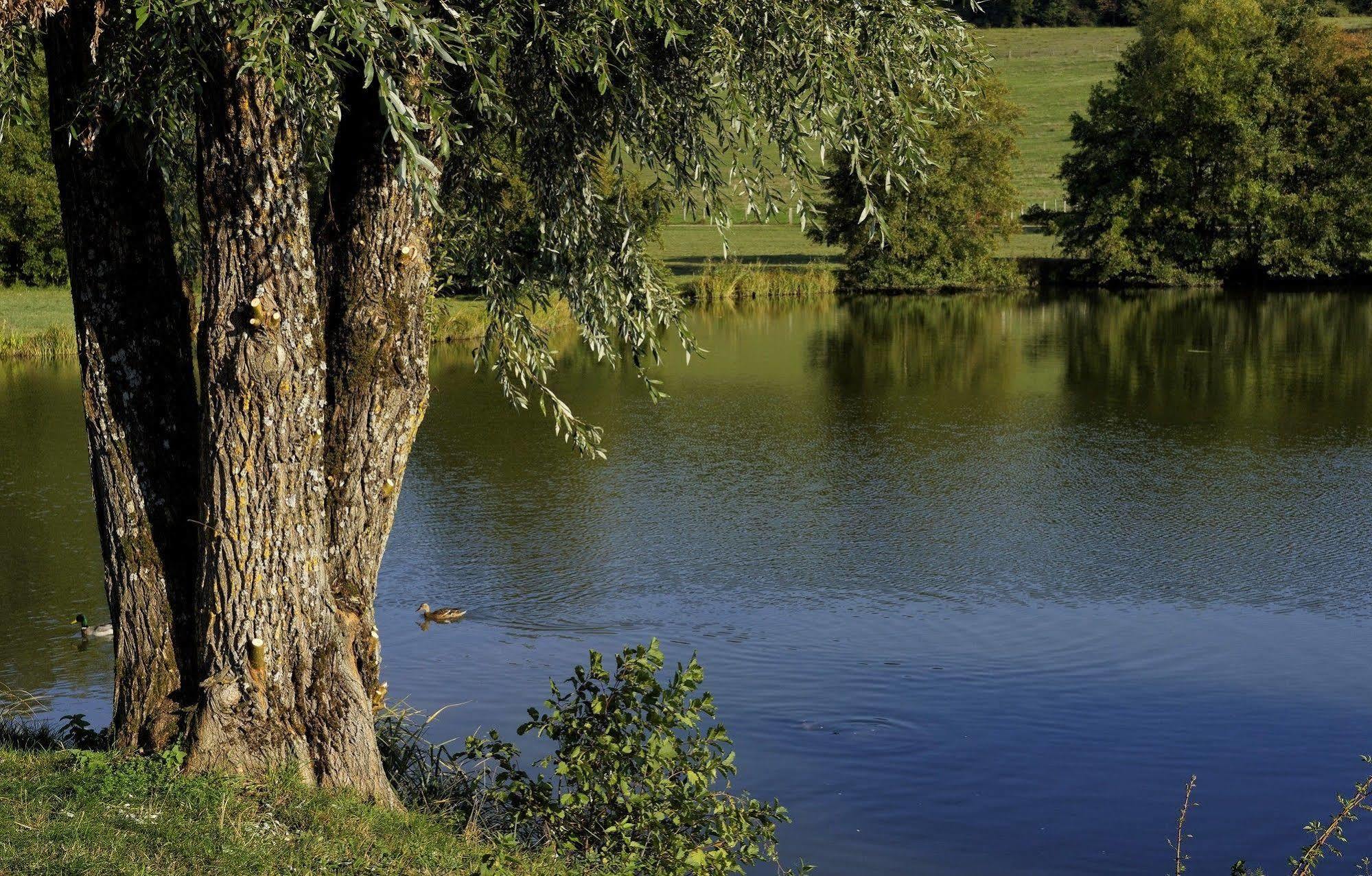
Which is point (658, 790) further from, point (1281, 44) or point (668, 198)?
point (1281, 44)

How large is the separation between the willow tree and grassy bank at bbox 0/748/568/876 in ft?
1.08

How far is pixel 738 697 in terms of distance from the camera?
33.5 ft

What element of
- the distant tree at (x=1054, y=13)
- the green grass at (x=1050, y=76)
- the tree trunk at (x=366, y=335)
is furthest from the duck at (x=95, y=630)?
the distant tree at (x=1054, y=13)

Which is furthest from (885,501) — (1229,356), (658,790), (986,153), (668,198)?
(986,153)

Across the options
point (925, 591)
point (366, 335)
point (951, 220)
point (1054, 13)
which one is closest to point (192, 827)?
point (366, 335)

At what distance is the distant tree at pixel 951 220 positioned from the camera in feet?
156

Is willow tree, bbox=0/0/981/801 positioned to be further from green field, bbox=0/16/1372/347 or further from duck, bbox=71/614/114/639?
green field, bbox=0/16/1372/347

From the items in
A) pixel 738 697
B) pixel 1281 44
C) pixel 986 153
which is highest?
pixel 1281 44

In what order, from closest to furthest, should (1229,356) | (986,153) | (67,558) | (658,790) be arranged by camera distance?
(658,790) < (67,558) < (1229,356) < (986,153)

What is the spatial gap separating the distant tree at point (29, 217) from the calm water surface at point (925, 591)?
17215mm

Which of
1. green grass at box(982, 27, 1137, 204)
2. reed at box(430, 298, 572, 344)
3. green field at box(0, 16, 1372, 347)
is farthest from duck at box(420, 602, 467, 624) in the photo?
green grass at box(982, 27, 1137, 204)

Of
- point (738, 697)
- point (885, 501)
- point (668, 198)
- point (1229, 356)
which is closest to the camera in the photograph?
point (668, 198)

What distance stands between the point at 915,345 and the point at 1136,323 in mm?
7877

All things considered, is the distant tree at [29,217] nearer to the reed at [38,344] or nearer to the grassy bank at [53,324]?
the grassy bank at [53,324]
